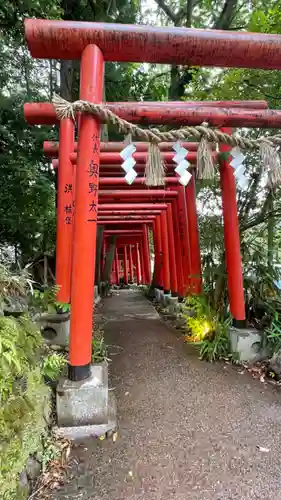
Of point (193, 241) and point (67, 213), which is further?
point (193, 241)

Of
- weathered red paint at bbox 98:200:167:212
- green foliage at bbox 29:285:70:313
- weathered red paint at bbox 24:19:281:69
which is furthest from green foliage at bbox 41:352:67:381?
weathered red paint at bbox 98:200:167:212

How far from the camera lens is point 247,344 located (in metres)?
4.01

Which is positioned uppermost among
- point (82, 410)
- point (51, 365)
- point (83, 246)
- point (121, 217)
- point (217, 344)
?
point (121, 217)

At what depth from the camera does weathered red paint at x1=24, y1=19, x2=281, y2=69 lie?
237 centimetres

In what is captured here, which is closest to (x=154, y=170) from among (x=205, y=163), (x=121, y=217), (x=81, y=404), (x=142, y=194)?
(x=205, y=163)

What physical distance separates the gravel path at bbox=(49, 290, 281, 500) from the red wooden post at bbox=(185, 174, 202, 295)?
1.98 metres

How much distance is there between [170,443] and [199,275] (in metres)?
3.57

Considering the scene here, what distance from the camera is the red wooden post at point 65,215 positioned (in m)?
4.38

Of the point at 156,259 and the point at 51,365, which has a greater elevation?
the point at 156,259

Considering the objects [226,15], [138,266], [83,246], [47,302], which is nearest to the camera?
[83,246]

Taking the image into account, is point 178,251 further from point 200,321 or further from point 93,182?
point 93,182

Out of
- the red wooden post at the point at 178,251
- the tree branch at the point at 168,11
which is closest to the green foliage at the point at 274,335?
the red wooden post at the point at 178,251

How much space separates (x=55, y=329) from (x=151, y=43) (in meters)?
3.47

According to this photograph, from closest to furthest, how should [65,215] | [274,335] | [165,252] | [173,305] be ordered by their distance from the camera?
[274,335] < [65,215] < [173,305] < [165,252]
